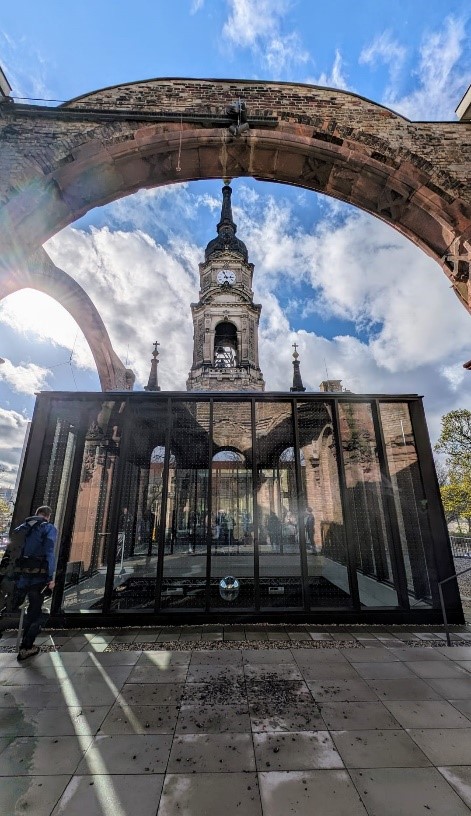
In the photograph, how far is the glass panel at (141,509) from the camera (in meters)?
6.10

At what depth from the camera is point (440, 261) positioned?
7.89m

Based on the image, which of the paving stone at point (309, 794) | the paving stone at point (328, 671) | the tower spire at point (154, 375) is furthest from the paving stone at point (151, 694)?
the tower spire at point (154, 375)

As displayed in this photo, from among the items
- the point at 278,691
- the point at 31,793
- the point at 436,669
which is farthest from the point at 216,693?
the point at 436,669

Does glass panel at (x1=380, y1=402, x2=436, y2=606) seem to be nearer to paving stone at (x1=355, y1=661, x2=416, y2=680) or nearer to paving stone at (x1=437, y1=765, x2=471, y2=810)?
paving stone at (x1=355, y1=661, x2=416, y2=680)

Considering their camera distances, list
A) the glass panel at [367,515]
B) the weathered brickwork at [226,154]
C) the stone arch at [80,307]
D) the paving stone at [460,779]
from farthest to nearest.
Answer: the stone arch at [80,307], the weathered brickwork at [226,154], the glass panel at [367,515], the paving stone at [460,779]

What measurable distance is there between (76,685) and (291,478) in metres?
4.59

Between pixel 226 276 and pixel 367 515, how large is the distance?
23051 mm

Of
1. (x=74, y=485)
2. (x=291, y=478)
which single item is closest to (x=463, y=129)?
(x=291, y=478)

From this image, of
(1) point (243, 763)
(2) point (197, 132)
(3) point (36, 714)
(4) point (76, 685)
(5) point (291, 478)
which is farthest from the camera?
(2) point (197, 132)

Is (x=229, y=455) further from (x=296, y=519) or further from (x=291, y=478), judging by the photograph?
(x=296, y=519)

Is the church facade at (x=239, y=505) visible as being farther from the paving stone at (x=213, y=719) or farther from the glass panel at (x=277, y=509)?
the paving stone at (x=213, y=719)

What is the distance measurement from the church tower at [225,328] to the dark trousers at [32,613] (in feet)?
56.3

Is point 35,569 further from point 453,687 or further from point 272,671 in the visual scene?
point 453,687

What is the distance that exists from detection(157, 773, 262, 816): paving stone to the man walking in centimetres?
296
